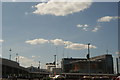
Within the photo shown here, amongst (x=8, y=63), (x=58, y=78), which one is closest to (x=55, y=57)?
(x=8, y=63)

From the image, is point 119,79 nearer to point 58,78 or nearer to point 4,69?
point 58,78

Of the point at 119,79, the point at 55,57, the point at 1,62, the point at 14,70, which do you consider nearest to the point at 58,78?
the point at 119,79

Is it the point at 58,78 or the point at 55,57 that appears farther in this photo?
the point at 55,57

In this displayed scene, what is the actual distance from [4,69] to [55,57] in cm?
6345

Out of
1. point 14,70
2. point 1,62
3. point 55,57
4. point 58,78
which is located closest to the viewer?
point 58,78

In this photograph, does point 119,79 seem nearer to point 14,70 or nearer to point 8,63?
point 8,63

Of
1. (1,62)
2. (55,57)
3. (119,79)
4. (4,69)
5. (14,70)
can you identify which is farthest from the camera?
(55,57)

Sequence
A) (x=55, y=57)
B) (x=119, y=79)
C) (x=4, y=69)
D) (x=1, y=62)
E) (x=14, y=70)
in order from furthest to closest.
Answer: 1. (x=55, y=57)
2. (x=14, y=70)
3. (x=4, y=69)
4. (x=1, y=62)
5. (x=119, y=79)

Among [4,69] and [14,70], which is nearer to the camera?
[4,69]

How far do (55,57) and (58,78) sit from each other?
427 feet

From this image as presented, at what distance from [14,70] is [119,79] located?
136 metres

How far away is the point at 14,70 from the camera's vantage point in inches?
6289

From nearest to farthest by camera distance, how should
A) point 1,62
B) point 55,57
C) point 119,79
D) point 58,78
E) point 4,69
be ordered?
point 119,79, point 58,78, point 1,62, point 4,69, point 55,57

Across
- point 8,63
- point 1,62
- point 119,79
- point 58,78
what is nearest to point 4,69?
point 8,63
